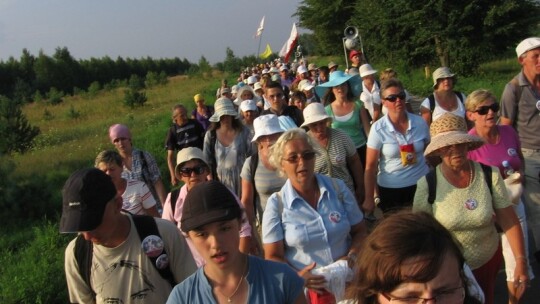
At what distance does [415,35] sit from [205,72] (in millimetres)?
48525

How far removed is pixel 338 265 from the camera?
8.16 feet

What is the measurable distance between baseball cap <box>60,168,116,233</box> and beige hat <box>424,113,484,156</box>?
1980 mm

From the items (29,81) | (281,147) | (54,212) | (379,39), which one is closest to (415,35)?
(379,39)

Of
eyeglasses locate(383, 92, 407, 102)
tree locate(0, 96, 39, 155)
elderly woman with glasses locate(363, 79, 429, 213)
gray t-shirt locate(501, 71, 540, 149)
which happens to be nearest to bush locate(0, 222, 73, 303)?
elderly woman with glasses locate(363, 79, 429, 213)

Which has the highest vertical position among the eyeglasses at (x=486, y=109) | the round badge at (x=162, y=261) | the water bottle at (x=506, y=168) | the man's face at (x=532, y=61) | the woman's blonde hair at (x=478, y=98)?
the man's face at (x=532, y=61)

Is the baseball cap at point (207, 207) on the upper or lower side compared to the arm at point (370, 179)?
upper

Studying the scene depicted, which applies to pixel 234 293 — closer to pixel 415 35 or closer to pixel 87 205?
pixel 87 205

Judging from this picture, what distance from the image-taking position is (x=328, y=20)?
41.8m

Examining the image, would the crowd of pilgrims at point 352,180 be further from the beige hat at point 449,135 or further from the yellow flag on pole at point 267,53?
the yellow flag on pole at point 267,53

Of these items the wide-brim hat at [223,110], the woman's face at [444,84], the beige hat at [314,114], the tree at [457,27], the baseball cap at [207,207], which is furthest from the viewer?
the tree at [457,27]

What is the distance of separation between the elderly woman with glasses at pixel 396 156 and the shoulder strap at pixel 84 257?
2.51 m

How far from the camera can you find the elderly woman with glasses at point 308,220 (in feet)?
9.16

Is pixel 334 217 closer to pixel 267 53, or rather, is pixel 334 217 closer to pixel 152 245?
pixel 152 245

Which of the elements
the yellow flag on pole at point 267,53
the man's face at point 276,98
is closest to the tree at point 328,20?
the yellow flag on pole at point 267,53
